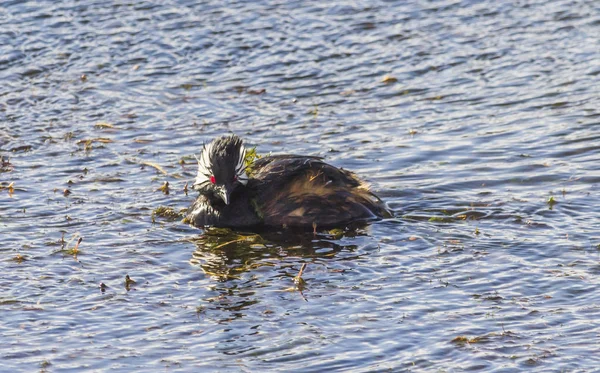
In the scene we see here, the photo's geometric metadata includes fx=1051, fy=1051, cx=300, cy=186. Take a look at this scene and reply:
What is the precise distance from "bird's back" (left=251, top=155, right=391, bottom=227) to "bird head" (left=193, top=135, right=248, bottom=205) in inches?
10.1

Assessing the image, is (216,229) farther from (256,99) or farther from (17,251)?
(256,99)

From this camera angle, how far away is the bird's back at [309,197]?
1065 centimetres

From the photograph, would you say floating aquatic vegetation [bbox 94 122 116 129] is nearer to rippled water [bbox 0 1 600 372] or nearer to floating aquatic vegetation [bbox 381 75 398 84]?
rippled water [bbox 0 1 600 372]

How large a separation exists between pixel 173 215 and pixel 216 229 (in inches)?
22.0

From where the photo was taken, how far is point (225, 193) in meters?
10.5

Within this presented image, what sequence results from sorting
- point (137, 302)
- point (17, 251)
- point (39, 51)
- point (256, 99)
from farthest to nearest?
point (39, 51) → point (256, 99) → point (17, 251) → point (137, 302)

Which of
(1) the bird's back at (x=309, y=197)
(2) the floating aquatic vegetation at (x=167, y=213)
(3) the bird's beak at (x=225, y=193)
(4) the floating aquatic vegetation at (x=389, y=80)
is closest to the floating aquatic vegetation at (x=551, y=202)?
(1) the bird's back at (x=309, y=197)

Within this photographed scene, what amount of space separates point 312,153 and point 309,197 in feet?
7.63

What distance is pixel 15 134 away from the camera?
13.9 m

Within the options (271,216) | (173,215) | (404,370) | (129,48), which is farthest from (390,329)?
(129,48)

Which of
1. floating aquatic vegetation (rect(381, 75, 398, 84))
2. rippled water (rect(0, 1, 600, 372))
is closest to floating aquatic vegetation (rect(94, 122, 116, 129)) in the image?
rippled water (rect(0, 1, 600, 372))

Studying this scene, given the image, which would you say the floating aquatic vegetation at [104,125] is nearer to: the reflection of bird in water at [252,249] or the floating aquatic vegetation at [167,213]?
the floating aquatic vegetation at [167,213]

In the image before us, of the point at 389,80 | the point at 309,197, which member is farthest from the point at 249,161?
the point at 389,80

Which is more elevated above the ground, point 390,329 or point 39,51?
point 39,51
